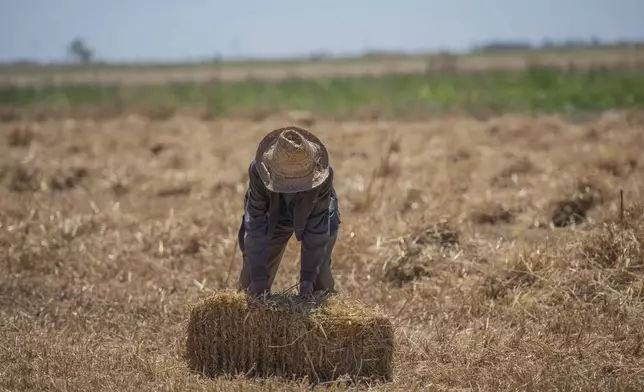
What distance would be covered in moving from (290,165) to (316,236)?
549 mm

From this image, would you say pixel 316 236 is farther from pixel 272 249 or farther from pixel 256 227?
pixel 272 249

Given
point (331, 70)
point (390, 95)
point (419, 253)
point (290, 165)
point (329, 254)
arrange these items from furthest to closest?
point (331, 70)
point (390, 95)
point (419, 253)
point (329, 254)
point (290, 165)

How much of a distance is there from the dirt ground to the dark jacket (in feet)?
2.74

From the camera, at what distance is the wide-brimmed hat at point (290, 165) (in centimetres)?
564

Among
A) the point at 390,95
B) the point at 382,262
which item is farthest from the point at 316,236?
the point at 390,95

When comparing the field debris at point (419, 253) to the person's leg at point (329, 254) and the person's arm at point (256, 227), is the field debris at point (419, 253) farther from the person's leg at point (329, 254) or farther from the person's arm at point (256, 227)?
the person's arm at point (256, 227)

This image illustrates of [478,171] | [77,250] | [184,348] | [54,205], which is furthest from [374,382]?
[478,171]

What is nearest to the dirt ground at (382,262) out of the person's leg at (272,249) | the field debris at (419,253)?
the field debris at (419,253)

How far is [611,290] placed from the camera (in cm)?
717

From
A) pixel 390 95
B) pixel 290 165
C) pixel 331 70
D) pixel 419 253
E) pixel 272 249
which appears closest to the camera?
pixel 290 165

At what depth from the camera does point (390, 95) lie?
1147 inches

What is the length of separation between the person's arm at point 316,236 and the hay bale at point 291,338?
0.72ft

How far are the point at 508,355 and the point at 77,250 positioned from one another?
5192 millimetres

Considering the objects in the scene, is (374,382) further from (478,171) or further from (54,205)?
(478,171)
